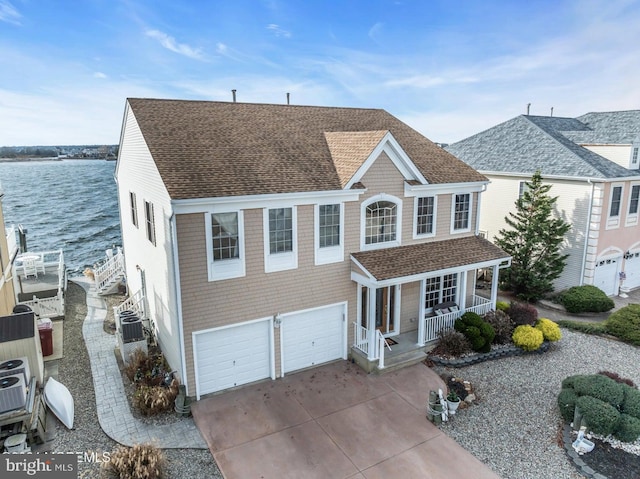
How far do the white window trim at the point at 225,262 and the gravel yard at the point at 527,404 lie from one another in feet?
23.5

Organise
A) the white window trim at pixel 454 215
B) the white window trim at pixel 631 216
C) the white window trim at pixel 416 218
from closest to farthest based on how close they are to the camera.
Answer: the white window trim at pixel 416 218
the white window trim at pixel 454 215
the white window trim at pixel 631 216

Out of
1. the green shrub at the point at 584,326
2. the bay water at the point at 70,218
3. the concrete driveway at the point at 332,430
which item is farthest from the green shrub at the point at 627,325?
the bay water at the point at 70,218

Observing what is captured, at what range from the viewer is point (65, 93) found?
3550 cm

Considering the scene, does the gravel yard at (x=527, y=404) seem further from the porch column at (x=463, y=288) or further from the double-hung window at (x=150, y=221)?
the double-hung window at (x=150, y=221)

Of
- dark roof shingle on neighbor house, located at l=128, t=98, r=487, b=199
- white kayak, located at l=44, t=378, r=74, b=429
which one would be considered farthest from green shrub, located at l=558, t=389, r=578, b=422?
white kayak, located at l=44, t=378, r=74, b=429

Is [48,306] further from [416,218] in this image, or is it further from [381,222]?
[416,218]

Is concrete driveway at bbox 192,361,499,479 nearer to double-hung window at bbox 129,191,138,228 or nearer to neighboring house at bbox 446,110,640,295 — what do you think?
double-hung window at bbox 129,191,138,228

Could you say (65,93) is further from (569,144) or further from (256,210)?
(569,144)

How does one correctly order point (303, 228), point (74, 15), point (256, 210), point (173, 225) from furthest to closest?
point (74, 15), point (303, 228), point (256, 210), point (173, 225)

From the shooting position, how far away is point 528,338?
1495cm

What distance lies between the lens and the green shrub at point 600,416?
33.1ft

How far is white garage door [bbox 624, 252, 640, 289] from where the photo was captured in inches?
897

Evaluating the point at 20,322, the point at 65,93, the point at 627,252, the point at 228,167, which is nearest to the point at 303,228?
the point at 228,167

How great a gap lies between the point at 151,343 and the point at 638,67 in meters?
24.7
